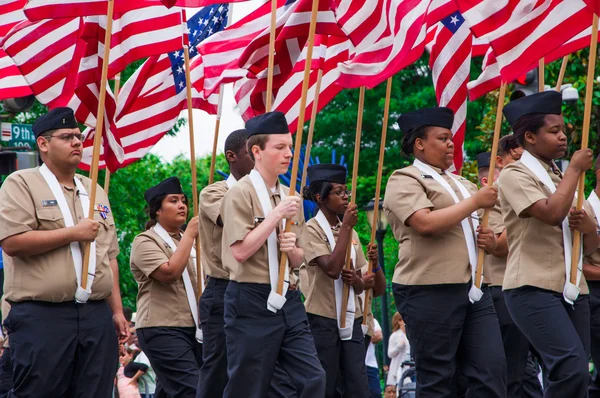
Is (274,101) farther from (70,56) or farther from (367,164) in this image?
(367,164)

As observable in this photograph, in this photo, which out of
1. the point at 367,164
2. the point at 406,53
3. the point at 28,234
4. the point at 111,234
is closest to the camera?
the point at 28,234

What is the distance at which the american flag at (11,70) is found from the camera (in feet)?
38.2

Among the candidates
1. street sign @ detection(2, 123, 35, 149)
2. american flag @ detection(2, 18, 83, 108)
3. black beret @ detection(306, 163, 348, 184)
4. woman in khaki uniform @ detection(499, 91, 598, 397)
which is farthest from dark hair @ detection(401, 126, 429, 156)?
street sign @ detection(2, 123, 35, 149)

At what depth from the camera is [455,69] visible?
10.7m

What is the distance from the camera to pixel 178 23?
10.4m

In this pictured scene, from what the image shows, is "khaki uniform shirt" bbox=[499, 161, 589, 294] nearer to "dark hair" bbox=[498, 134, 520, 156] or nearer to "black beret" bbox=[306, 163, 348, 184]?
"dark hair" bbox=[498, 134, 520, 156]

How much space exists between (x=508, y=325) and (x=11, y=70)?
229 inches

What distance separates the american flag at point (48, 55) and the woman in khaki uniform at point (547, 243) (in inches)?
180

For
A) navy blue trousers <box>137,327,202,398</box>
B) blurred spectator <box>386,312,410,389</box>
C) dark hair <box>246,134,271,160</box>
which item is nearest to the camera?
dark hair <box>246,134,271,160</box>

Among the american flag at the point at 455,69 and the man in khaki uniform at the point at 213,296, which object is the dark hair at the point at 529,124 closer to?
the man in khaki uniform at the point at 213,296

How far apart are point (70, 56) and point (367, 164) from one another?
2342 cm

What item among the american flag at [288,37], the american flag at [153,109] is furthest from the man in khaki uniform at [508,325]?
the american flag at [153,109]

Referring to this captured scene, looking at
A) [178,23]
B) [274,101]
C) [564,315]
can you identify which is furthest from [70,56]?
[564,315]

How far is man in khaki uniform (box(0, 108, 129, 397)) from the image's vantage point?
24.7 ft
